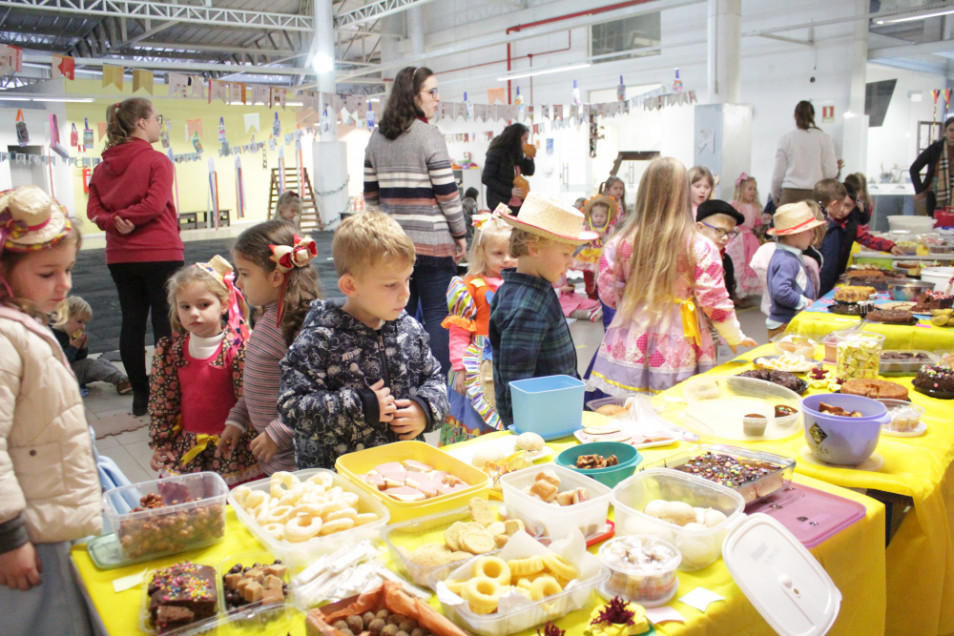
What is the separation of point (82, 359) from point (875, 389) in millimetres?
4969

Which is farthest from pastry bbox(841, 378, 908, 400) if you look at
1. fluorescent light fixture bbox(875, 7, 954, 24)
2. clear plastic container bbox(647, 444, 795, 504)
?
fluorescent light fixture bbox(875, 7, 954, 24)

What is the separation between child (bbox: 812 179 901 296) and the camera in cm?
525

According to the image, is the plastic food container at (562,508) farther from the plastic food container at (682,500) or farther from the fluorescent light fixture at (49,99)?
the fluorescent light fixture at (49,99)

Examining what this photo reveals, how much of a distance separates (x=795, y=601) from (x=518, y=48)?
16.6 metres

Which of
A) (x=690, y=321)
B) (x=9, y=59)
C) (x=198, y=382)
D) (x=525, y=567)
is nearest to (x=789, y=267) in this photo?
(x=690, y=321)

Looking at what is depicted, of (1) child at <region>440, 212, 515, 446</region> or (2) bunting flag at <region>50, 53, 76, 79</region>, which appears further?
(2) bunting flag at <region>50, 53, 76, 79</region>

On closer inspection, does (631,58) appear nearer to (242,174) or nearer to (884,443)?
(242,174)

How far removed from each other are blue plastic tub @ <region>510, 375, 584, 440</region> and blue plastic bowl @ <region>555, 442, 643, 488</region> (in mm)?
216

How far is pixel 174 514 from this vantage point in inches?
53.9

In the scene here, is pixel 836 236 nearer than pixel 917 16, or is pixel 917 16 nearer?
pixel 836 236

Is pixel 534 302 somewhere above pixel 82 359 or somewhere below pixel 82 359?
above

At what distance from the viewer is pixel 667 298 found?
114 inches

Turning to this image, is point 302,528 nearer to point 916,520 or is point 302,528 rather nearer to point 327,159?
point 916,520

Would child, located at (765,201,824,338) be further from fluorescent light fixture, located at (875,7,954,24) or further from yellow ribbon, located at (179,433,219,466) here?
fluorescent light fixture, located at (875,7,954,24)
